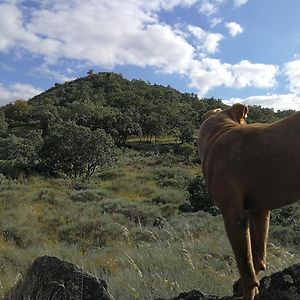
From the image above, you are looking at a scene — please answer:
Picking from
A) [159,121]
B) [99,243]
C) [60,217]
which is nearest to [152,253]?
[99,243]

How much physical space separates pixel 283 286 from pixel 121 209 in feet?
51.5

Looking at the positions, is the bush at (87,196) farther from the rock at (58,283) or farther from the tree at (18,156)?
the rock at (58,283)

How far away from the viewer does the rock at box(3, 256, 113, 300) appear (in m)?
3.69

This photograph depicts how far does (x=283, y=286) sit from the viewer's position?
3.07m

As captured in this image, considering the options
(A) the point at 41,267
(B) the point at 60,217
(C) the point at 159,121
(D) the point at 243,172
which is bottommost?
(B) the point at 60,217

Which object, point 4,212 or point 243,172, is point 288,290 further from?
point 4,212

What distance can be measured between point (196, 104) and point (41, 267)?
115278 millimetres

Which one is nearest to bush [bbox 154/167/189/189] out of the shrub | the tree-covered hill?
the tree-covered hill

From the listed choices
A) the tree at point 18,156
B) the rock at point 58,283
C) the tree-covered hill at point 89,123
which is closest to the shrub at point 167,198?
the tree-covered hill at point 89,123

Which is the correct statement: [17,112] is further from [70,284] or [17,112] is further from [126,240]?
[70,284]

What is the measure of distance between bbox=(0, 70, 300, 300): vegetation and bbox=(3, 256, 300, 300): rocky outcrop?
639 millimetres

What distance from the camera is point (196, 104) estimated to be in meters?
118

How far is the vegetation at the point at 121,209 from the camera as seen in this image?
6016mm

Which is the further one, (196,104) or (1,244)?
(196,104)
